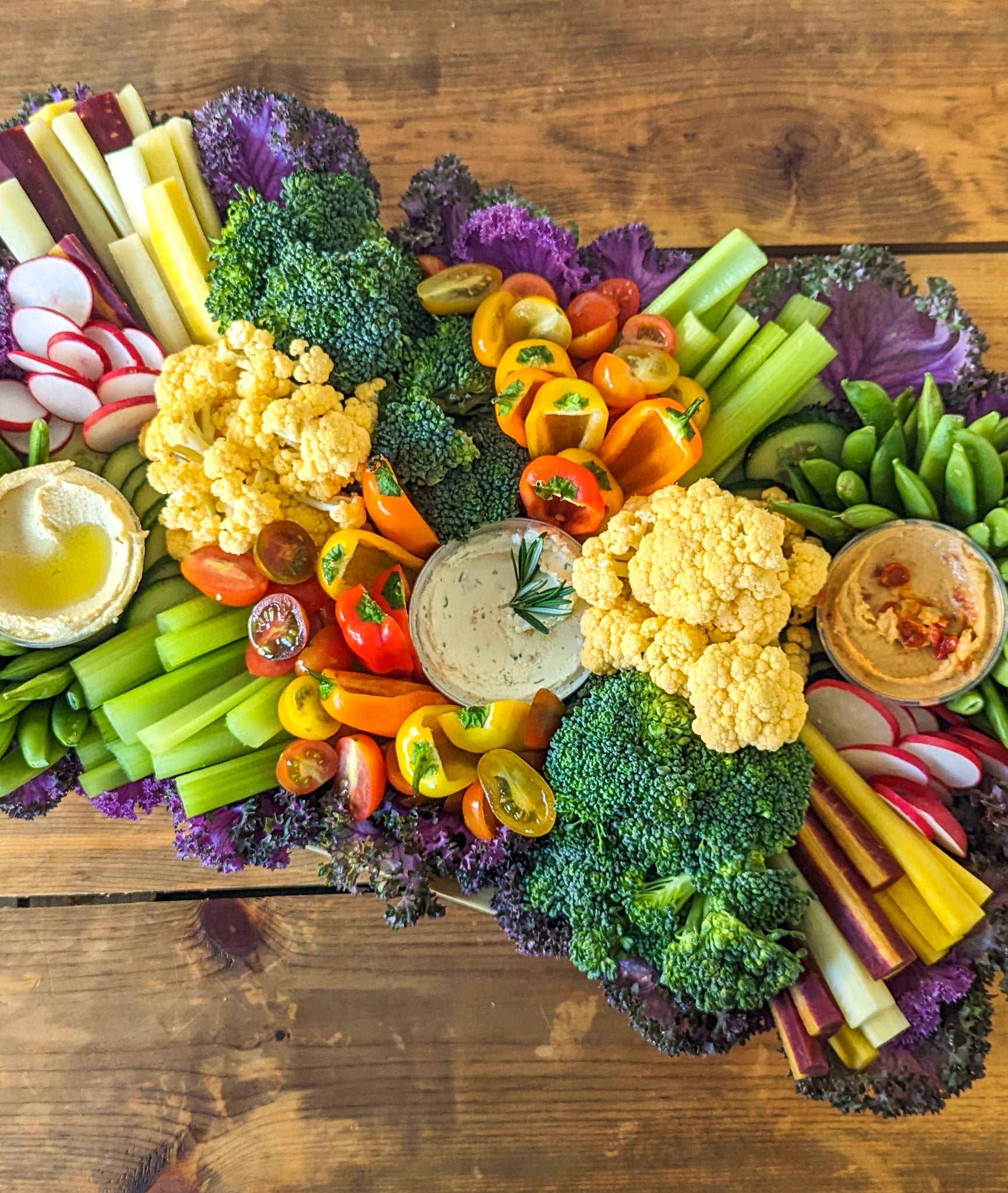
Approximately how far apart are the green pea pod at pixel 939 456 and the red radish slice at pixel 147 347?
1.37 meters

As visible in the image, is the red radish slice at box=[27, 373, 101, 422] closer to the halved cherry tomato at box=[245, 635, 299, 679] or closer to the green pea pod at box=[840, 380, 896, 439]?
the halved cherry tomato at box=[245, 635, 299, 679]

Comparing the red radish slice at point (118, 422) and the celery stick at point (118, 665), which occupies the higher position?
the red radish slice at point (118, 422)

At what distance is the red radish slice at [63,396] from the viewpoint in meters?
1.55

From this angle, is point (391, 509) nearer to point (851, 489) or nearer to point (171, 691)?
point (171, 691)

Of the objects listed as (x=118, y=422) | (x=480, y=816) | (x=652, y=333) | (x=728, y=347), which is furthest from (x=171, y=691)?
(x=728, y=347)

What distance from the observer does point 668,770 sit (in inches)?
56.2

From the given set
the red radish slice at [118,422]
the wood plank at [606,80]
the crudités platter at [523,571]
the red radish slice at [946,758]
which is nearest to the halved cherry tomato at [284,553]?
the crudités platter at [523,571]

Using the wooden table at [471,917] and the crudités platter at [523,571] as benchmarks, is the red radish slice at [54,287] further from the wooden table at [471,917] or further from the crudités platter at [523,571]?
the wooden table at [471,917]

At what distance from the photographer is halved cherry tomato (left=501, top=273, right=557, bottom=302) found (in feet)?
5.31

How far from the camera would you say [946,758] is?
4.93 feet

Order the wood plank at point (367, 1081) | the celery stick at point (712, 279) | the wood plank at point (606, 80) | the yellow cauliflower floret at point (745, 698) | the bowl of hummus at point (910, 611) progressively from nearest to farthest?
1. the yellow cauliflower floret at point (745, 698)
2. the bowl of hummus at point (910, 611)
3. the celery stick at point (712, 279)
4. the wood plank at point (367, 1081)
5. the wood plank at point (606, 80)

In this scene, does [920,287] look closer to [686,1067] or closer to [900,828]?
[900,828]

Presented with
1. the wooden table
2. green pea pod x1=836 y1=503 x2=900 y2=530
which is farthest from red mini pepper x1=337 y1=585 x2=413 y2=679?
green pea pod x1=836 y1=503 x2=900 y2=530

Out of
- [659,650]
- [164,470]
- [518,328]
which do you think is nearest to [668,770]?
[659,650]
